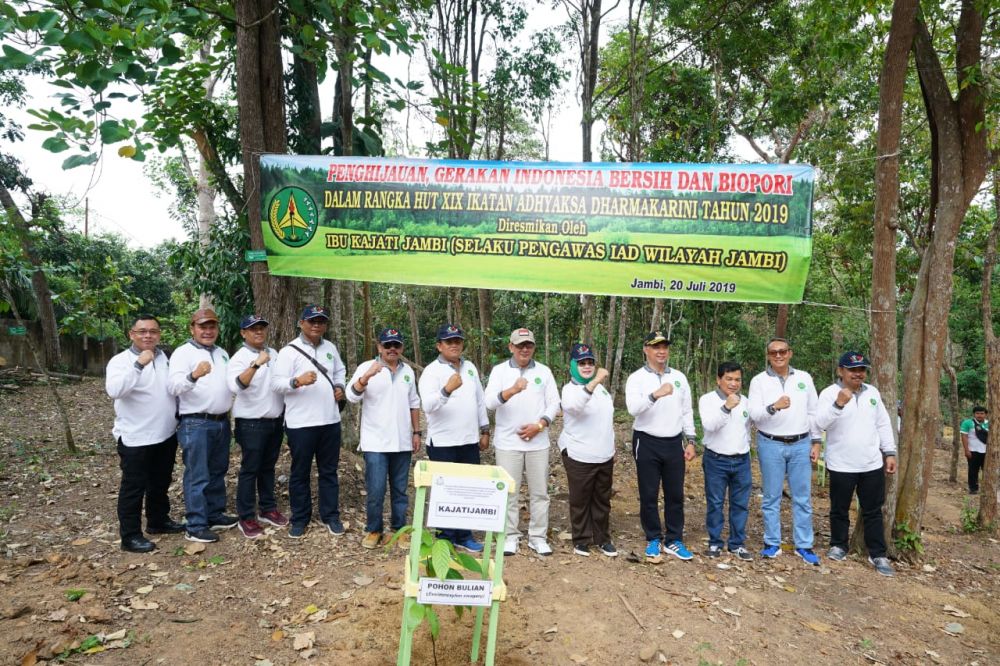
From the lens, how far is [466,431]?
16.3 feet

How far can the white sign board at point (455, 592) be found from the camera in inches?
113

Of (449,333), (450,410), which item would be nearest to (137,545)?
(450,410)

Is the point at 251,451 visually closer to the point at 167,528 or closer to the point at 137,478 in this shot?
the point at 137,478

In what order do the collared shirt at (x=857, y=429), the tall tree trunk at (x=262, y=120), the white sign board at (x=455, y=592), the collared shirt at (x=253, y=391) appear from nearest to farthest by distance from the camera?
the white sign board at (x=455, y=592)
the collared shirt at (x=253, y=391)
the collared shirt at (x=857, y=429)
the tall tree trunk at (x=262, y=120)

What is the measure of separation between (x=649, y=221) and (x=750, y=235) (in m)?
0.86

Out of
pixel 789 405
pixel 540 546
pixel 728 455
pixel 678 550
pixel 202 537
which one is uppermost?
pixel 789 405

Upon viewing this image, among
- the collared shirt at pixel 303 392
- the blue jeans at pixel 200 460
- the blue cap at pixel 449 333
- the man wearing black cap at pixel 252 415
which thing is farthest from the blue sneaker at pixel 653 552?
the blue jeans at pixel 200 460

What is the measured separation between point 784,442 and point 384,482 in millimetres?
3351

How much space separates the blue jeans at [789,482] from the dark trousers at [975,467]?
22.8ft

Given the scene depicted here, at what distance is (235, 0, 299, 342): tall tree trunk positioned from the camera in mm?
5719

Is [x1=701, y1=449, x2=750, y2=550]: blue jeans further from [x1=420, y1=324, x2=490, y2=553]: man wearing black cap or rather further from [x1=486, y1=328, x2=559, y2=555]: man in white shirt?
[x1=420, y1=324, x2=490, y2=553]: man wearing black cap

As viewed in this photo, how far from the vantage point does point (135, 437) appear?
462 centimetres

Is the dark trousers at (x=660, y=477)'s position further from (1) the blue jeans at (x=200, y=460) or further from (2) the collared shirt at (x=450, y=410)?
(1) the blue jeans at (x=200, y=460)

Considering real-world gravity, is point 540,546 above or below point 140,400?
below
